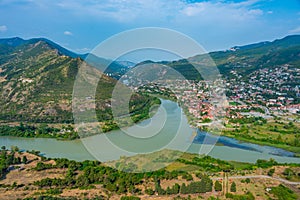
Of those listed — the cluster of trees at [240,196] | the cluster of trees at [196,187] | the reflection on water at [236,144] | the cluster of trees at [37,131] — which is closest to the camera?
the cluster of trees at [240,196]

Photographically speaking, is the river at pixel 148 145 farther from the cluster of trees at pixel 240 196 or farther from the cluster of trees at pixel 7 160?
the cluster of trees at pixel 240 196

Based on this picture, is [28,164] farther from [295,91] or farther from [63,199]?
[295,91]

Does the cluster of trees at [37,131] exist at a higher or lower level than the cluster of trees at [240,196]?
higher

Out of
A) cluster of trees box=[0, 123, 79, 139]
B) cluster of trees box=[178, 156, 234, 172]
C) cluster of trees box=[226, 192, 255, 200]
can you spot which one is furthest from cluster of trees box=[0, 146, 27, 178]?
cluster of trees box=[226, 192, 255, 200]

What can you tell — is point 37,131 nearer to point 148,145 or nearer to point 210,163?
point 148,145

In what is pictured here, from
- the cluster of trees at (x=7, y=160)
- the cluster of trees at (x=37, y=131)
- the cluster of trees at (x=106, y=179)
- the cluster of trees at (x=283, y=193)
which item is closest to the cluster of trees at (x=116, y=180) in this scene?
the cluster of trees at (x=106, y=179)

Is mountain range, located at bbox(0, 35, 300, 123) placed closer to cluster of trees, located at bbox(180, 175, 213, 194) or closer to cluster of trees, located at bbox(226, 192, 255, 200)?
cluster of trees, located at bbox(180, 175, 213, 194)
